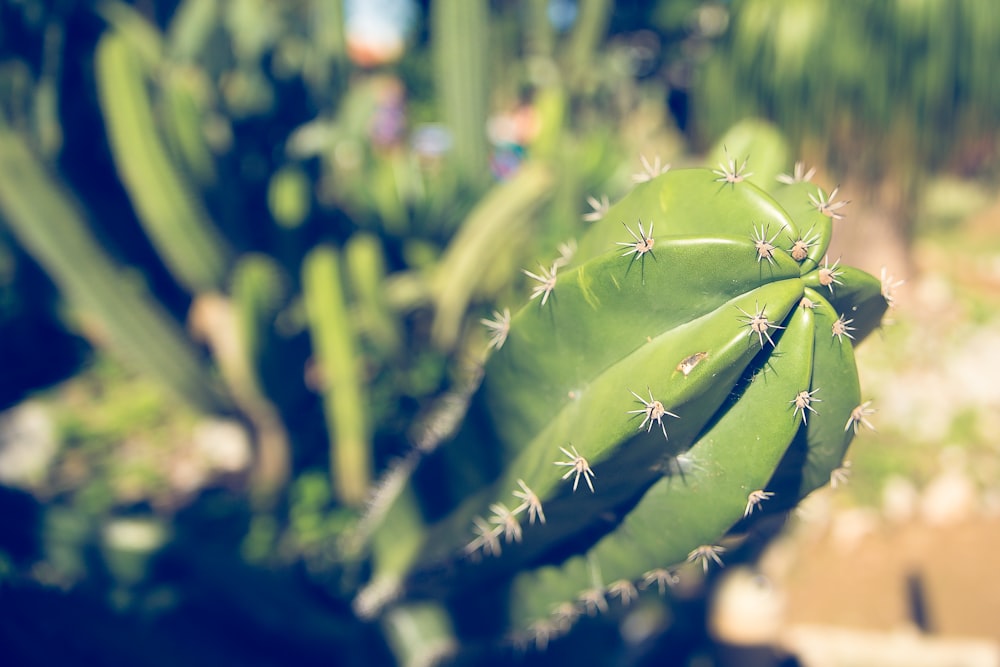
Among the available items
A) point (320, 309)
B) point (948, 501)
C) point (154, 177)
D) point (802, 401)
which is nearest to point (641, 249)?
point (802, 401)

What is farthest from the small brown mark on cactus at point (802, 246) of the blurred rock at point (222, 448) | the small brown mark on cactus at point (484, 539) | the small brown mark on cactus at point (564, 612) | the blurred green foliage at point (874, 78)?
the blurred green foliage at point (874, 78)

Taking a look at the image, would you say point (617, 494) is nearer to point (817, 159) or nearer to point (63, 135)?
point (63, 135)

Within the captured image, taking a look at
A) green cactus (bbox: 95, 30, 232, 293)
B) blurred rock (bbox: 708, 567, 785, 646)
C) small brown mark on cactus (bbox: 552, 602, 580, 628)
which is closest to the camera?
small brown mark on cactus (bbox: 552, 602, 580, 628)

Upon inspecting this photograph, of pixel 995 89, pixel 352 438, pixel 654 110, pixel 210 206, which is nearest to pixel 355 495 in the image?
pixel 352 438

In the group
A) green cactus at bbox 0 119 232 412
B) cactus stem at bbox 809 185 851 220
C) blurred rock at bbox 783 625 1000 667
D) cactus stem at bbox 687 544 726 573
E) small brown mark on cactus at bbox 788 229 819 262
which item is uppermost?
green cactus at bbox 0 119 232 412

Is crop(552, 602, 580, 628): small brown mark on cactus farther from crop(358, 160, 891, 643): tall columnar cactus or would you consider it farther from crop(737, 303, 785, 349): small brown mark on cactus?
crop(737, 303, 785, 349): small brown mark on cactus

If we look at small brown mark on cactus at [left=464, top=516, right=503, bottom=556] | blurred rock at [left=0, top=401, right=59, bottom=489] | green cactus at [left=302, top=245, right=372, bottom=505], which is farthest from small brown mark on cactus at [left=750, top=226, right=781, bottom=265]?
blurred rock at [left=0, top=401, right=59, bottom=489]

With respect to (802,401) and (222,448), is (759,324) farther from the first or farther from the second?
(222,448)
